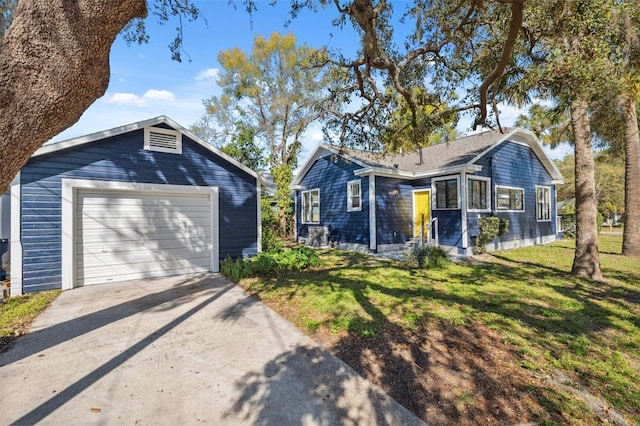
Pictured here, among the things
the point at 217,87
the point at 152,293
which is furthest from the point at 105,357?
the point at 217,87

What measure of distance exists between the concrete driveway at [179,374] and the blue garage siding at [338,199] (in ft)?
25.1

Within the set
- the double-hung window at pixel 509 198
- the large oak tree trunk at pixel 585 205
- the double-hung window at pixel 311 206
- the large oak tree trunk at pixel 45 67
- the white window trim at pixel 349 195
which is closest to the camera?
the large oak tree trunk at pixel 45 67

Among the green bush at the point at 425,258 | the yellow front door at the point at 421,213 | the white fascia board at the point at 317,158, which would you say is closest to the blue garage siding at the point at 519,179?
the yellow front door at the point at 421,213

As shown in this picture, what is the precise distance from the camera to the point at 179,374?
3092 mm

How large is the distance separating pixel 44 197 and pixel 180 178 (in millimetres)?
2697

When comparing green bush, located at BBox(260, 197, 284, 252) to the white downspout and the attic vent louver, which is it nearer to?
the attic vent louver

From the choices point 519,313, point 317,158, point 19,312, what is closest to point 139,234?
point 19,312

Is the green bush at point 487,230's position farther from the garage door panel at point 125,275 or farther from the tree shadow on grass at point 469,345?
the garage door panel at point 125,275

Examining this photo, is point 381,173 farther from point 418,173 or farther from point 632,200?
point 632,200

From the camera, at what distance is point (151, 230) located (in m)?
7.44

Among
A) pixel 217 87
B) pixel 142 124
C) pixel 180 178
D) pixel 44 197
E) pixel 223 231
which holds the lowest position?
pixel 223 231

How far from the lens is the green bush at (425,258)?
27.5 feet

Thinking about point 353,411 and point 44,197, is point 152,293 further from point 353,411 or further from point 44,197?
point 353,411

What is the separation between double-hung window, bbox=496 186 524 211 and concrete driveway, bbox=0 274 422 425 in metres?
11.3
